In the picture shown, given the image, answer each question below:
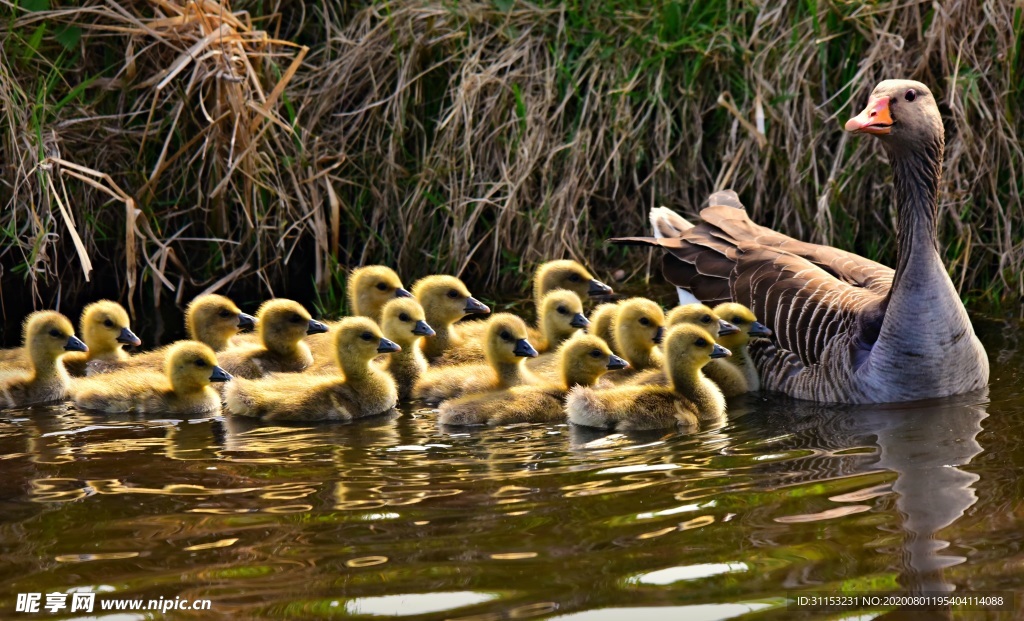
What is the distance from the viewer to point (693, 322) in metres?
6.72

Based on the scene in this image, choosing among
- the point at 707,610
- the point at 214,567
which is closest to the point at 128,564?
the point at 214,567

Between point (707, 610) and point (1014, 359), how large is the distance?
373cm

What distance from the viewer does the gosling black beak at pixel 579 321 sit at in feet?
23.2

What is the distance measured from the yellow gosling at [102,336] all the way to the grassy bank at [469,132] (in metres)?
0.86

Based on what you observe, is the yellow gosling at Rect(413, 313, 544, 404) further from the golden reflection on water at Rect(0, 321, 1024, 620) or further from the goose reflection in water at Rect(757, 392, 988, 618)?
the goose reflection in water at Rect(757, 392, 988, 618)

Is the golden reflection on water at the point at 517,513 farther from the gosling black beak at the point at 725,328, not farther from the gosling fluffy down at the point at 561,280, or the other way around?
the gosling fluffy down at the point at 561,280

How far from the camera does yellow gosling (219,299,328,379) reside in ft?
22.8

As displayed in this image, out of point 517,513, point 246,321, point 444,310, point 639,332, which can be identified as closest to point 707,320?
point 639,332

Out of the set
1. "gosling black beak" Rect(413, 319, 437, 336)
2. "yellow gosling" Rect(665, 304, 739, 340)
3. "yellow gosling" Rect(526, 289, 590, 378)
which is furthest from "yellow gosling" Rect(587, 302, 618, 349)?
"gosling black beak" Rect(413, 319, 437, 336)

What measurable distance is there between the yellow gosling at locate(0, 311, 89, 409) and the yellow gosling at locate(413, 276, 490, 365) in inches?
70.6

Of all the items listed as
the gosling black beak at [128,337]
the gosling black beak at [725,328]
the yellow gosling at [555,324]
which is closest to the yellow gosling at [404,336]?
the yellow gosling at [555,324]

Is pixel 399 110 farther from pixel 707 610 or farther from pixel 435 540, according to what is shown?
pixel 707 610

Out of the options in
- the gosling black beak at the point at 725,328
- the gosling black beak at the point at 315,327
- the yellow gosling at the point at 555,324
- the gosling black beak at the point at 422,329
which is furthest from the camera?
the yellow gosling at the point at 555,324

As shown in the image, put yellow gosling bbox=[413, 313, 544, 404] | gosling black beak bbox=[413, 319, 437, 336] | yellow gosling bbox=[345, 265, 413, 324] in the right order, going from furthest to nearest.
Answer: yellow gosling bbox=[345, 265, 413, 324]
gosling black beak bbox=[413, 319, 437, 336]
yellow gosling bbox=[413, 313, 544, 404]
